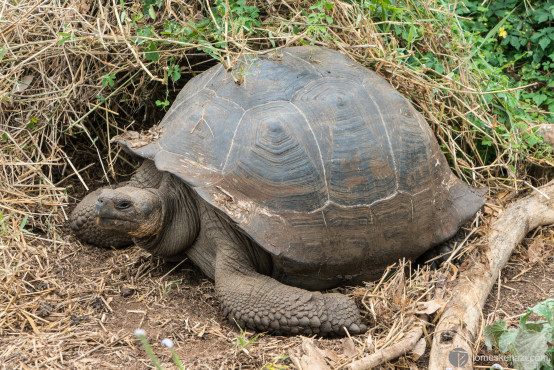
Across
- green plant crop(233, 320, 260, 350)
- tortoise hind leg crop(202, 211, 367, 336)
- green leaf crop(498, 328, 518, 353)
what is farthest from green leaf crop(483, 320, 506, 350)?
green plant crop(233, 320, 260, 350)

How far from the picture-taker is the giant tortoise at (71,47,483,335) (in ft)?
11.8

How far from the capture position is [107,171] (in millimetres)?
4805

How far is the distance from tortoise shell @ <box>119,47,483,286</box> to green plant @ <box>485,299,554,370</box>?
1.11 metres

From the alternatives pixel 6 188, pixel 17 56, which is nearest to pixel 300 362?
pixel 6 188

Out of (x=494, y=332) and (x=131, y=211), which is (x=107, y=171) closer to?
(x=131, y=211)

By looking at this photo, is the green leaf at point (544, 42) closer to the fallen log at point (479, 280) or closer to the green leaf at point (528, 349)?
the fallen log at point (479, 280)

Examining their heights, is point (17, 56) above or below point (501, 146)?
above

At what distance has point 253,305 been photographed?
354 cm

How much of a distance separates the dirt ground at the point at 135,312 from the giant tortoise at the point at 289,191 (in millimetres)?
203

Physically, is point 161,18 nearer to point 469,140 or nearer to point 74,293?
point 74,293

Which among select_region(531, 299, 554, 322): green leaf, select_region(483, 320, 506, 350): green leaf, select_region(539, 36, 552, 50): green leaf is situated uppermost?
select_region(539, 36, 552, 50): green leaf

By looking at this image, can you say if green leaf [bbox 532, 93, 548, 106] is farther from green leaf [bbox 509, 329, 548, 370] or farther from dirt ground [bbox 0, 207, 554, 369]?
green leaf [bbox 509, 329, 548, 370]

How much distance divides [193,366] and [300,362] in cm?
54

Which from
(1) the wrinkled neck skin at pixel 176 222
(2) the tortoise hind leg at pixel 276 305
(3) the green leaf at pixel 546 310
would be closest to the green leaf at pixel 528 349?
(3) the green leaf at pixel 546 310
